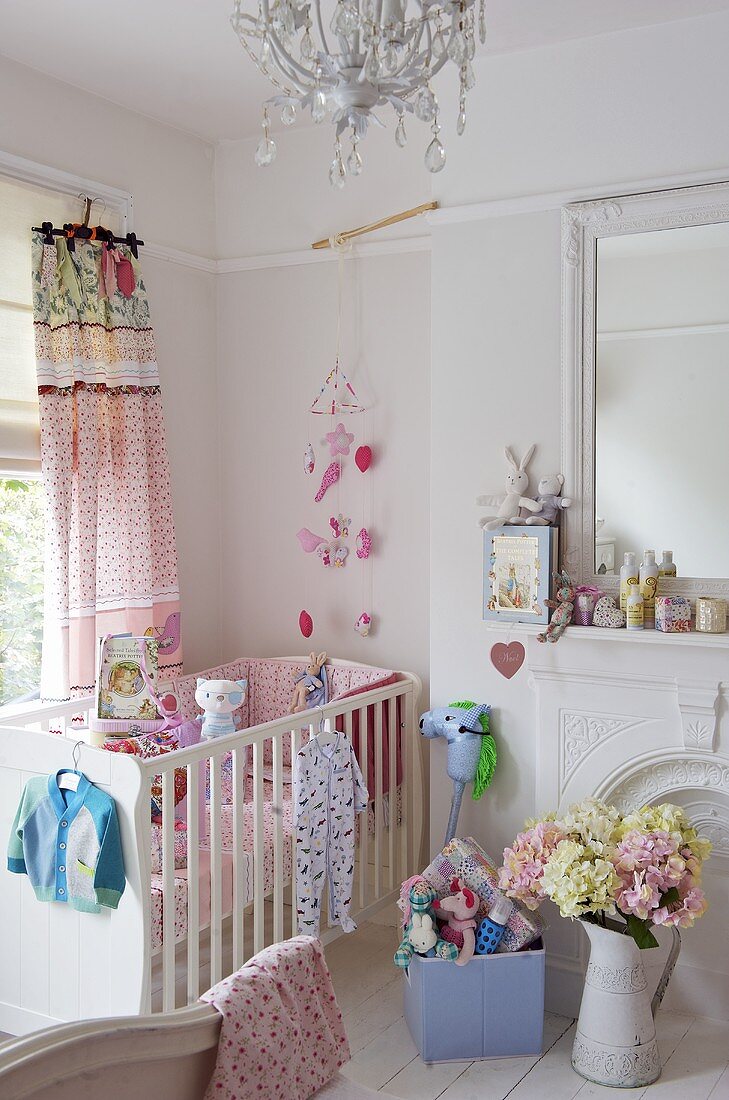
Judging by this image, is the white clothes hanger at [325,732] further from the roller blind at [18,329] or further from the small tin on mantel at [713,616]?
the roller blind at [18,329]

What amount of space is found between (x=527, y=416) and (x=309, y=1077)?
69.1 inches

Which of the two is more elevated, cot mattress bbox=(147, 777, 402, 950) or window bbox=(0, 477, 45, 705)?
window bbox=(0, 477, 45, 705)

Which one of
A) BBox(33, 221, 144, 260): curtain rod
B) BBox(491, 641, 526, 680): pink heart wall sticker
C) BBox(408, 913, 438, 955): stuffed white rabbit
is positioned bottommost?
BBox(408, 913, 438, 955): stuffed white rabbit

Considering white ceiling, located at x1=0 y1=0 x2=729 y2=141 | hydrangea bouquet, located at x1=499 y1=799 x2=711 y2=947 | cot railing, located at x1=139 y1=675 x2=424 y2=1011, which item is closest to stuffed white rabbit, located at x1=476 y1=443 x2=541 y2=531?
cot railing, located at x1=139 y1=675 x2=424 y2=1011

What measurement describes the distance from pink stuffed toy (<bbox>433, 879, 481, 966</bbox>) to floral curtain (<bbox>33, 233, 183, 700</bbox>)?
117cm

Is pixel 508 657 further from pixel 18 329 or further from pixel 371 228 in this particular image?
pixel 18 329

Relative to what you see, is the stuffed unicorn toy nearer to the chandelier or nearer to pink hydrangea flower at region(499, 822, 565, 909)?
pink hydrangea flower at region(499, 822, 565, 909)

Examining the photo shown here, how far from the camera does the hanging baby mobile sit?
3365 millimetres

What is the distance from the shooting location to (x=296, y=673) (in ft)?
10.9

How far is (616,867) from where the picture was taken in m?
2.36

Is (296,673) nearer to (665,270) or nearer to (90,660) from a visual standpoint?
(90,660)

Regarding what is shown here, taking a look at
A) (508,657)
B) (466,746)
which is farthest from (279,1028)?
(508,657)

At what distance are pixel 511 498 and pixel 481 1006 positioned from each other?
4.09ft

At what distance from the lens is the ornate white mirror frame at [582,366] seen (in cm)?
258
